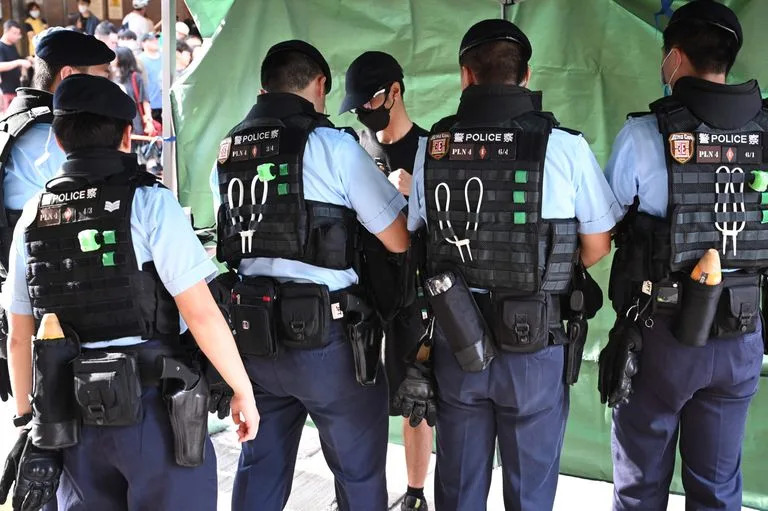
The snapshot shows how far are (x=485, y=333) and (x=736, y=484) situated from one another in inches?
40.5

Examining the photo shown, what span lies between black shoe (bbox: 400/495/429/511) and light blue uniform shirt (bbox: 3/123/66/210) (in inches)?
80.7

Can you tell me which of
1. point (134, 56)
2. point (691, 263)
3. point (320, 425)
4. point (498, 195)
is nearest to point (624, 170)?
point (691, 263)

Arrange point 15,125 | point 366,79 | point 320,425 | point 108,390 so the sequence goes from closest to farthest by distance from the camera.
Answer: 1. point 108,390
2. point 320,425
3. point 15,125
4. point 366,79

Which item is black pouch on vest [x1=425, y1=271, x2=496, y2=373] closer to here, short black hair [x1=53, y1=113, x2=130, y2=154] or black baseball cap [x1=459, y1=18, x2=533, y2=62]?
Answer: black baseball cap [x1=459, y1=18, x2=533, y2=62]

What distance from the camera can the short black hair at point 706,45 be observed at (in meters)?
2.31

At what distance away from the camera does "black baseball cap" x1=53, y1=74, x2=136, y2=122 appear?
1874mm

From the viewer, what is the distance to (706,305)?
2.27 m

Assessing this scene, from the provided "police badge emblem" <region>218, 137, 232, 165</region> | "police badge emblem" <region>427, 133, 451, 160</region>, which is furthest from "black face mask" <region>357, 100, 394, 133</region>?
"police badge emblem" <region>427, 133, 451, 160</region>

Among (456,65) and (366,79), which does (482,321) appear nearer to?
(366,79)

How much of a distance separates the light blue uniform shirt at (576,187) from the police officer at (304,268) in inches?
13.7

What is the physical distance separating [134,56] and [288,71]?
7828 millimetres

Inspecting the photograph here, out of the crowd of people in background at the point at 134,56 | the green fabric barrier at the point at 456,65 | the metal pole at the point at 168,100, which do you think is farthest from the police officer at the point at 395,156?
the crowd of people in background at the point at 134,56

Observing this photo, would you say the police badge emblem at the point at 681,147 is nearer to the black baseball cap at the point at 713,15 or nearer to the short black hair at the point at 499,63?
the black baseball cap at the point at 713,15

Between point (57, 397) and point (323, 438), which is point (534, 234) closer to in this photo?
point (323, 438)
